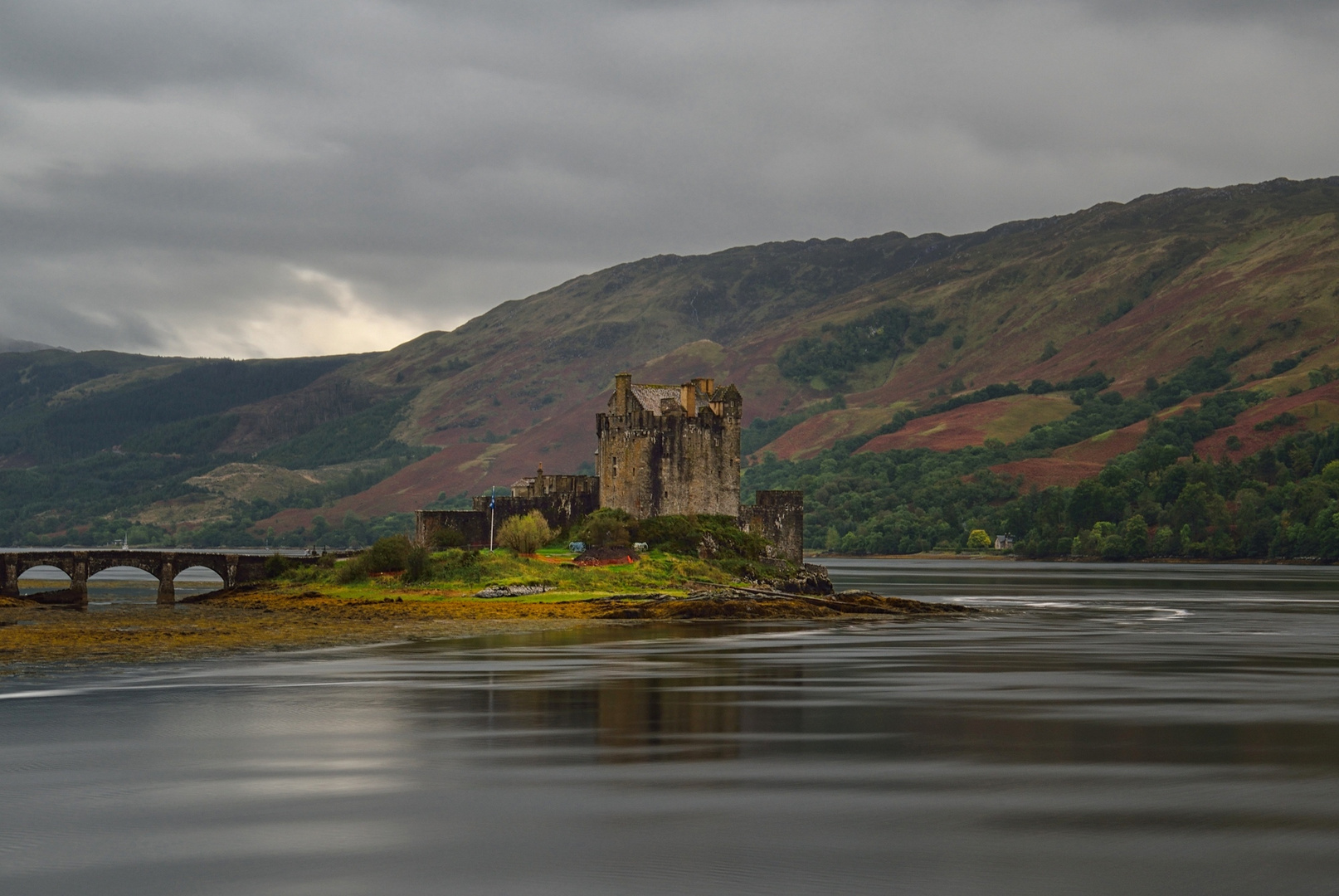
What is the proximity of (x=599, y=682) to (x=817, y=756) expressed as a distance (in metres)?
12.5

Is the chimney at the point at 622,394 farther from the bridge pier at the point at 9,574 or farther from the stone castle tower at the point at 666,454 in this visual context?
the bridge pier at the point at 9,574

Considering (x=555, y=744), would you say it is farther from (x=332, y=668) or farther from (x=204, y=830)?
(x=332, y=668)

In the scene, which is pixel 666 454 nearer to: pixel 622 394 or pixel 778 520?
pixel 622 394

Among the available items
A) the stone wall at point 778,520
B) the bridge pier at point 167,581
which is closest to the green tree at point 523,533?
the stone wall at point 778,520

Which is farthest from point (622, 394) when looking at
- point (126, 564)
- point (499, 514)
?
point (126, 564)

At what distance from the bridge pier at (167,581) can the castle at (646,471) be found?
15139 millimetres

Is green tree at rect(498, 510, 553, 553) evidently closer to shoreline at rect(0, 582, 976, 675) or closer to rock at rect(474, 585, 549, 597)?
rock at rect(474, 585, 549, 597)

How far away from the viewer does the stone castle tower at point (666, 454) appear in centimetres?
9094

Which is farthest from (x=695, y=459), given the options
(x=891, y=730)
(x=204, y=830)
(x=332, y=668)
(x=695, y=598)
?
(x=204, y=830)

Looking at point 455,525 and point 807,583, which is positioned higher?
point 455,525

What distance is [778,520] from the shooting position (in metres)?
98.1

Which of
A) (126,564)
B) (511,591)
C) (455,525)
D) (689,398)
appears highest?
(689,398)

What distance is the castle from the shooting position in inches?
3578

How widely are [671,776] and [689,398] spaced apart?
68654 millimetres
